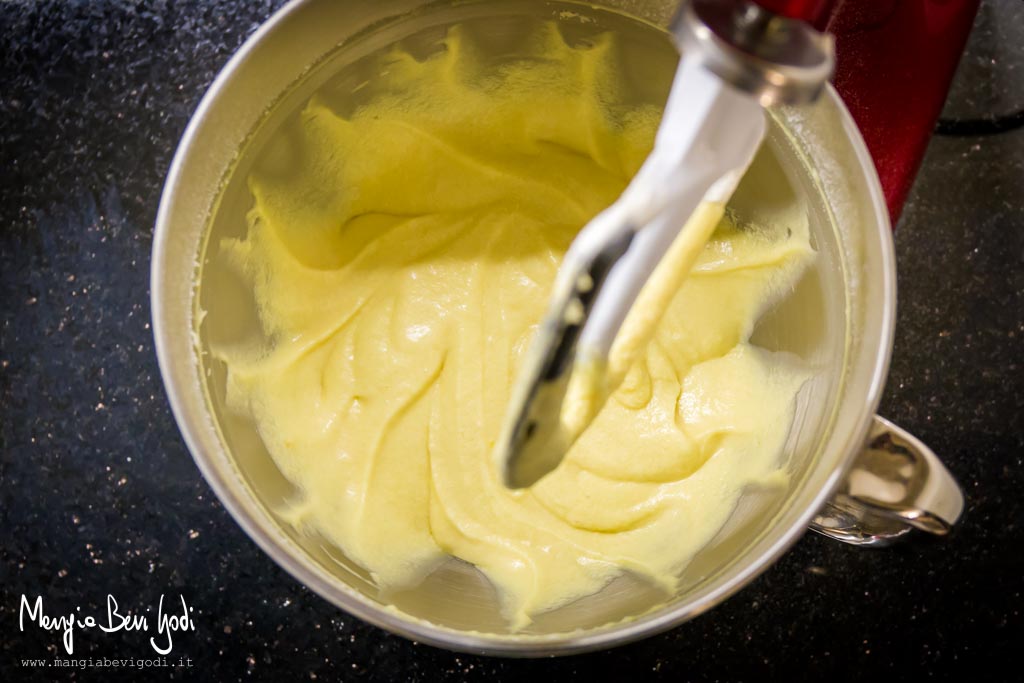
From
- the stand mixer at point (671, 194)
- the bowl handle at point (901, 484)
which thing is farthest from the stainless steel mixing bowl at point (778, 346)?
the stand mixer at point (671, 194)

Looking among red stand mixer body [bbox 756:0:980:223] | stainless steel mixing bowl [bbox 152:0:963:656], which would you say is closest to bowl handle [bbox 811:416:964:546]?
stainless steel mixing bowl [bbox 152:0:963:656]

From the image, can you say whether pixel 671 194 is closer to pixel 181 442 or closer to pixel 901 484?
pixel 901 484

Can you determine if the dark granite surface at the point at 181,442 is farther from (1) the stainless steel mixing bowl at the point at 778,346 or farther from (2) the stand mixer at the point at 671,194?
(2) the stand mixer at the point at 671,194

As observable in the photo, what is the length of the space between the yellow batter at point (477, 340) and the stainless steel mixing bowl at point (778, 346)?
0.9 inches

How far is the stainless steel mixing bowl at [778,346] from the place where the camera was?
0.57m

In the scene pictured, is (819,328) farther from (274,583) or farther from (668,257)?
(274,583)

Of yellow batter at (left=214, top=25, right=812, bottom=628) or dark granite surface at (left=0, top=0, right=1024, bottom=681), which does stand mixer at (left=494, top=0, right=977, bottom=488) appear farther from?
dark granite surface at (left=0, top=0, right=1024, bottom=681)

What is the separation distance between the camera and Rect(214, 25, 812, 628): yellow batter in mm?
677

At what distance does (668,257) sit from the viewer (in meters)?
0.57

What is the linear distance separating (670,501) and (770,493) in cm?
9

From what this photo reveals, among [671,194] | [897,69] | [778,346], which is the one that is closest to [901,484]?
[778,346]

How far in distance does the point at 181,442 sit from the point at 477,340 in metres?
0.29

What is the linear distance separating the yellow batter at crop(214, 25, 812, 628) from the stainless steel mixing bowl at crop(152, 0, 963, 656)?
0.02 m

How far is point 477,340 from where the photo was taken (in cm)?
77
